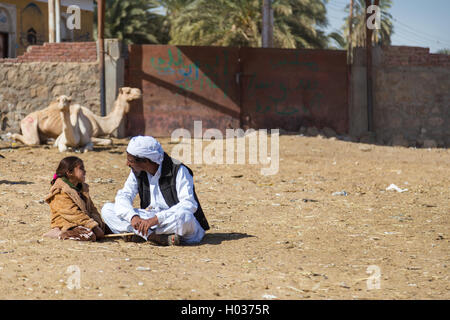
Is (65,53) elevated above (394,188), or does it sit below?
above

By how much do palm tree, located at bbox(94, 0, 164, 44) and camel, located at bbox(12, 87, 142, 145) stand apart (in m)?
18.2

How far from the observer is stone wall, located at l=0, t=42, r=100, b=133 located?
14.6 m

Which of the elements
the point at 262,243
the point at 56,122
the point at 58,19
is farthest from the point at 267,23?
the point at 262,243

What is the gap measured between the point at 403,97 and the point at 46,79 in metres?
7.92

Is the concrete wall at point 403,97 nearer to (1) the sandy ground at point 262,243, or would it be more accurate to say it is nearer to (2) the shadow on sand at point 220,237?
(1) the sandy ground at point 262,243

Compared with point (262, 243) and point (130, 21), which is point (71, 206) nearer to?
point (262, 243)

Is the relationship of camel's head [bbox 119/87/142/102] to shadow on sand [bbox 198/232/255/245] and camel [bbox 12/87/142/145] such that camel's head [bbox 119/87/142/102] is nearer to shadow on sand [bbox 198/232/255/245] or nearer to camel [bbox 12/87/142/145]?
camel [bbox 12/87/142/145]

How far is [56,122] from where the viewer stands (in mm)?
12883

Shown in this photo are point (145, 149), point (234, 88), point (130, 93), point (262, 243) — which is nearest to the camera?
point (145, 149)

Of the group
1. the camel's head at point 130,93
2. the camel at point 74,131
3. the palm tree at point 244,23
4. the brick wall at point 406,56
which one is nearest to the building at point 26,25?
the palm tree at point 244,23
